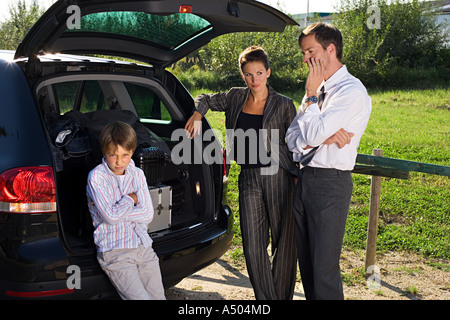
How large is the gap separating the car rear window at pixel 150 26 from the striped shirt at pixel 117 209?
97cm

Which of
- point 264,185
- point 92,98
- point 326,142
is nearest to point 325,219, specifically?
point 326,142

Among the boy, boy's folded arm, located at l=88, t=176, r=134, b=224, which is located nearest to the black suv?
the boy

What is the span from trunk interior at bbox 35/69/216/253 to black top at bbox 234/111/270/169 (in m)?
0.38

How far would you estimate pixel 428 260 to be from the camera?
498 cm

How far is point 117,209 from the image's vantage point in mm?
2891

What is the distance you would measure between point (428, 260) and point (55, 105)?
3.78m

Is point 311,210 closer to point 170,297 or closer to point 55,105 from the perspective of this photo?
point 170,297

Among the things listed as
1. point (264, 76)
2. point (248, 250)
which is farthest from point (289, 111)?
point (248, 250)

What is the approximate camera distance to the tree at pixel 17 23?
87.4ft

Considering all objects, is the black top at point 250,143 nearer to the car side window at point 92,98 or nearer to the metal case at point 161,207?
the metal case at point 161,207

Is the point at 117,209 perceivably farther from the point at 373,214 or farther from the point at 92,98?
the point at 373,214

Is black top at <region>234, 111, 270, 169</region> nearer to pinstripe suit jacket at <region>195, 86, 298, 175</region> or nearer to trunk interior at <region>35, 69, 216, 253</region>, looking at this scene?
pinstripe suit jacket at <region>195, 86, 298, 175</region>

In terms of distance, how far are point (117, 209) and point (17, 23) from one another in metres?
27.1

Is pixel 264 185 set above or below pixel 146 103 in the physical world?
below
